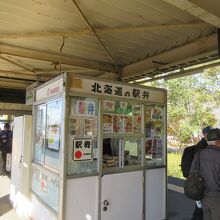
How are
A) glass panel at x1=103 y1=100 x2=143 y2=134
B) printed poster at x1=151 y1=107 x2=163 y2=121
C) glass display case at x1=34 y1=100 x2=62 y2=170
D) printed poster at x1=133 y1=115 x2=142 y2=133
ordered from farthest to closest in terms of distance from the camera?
printed poster at x1=151 y1=107 x2=163 y2=121
printed poster at x1=133 y1=115 x2=142 y2=133
glass panel at x1=103 y1=100 x2=143 y2=134
glass display case at x1=34 y1=100 x2=62 y2=170

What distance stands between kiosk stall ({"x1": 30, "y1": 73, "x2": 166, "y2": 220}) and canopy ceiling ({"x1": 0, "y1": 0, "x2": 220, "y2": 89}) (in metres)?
0.86

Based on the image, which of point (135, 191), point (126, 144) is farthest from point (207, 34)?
point (135, 191)

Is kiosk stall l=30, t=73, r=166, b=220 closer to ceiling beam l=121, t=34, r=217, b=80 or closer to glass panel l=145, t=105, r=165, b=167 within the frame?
glass panel l=145, t=105, r=165, b=167

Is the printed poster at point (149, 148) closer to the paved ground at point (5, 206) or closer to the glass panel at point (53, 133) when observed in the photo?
the glass panel at point (53, 133)

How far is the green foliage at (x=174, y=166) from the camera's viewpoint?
9.89 meters

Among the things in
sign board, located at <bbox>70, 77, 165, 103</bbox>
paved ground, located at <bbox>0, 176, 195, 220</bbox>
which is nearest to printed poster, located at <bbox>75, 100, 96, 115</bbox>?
sign board, located at <bbox>70, 77, 165, 103</bbox>

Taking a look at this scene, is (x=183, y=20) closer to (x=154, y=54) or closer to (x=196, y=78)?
(x=154, y=54)

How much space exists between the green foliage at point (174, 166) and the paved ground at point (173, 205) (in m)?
2.81

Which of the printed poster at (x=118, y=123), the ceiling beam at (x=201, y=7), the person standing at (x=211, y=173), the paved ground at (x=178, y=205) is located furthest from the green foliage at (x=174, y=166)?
the ceiling beam at (x=201, y=7)

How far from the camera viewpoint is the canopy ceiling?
328cm

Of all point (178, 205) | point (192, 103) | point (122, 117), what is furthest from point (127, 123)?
point (192, 103)

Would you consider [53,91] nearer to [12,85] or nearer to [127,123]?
[127,123]

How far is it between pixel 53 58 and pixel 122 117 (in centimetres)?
225

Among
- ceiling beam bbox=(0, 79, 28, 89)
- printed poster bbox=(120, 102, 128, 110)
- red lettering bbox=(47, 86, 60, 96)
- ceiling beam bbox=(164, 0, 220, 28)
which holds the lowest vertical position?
printed poster bbox=(120, 102, 128, 110)
